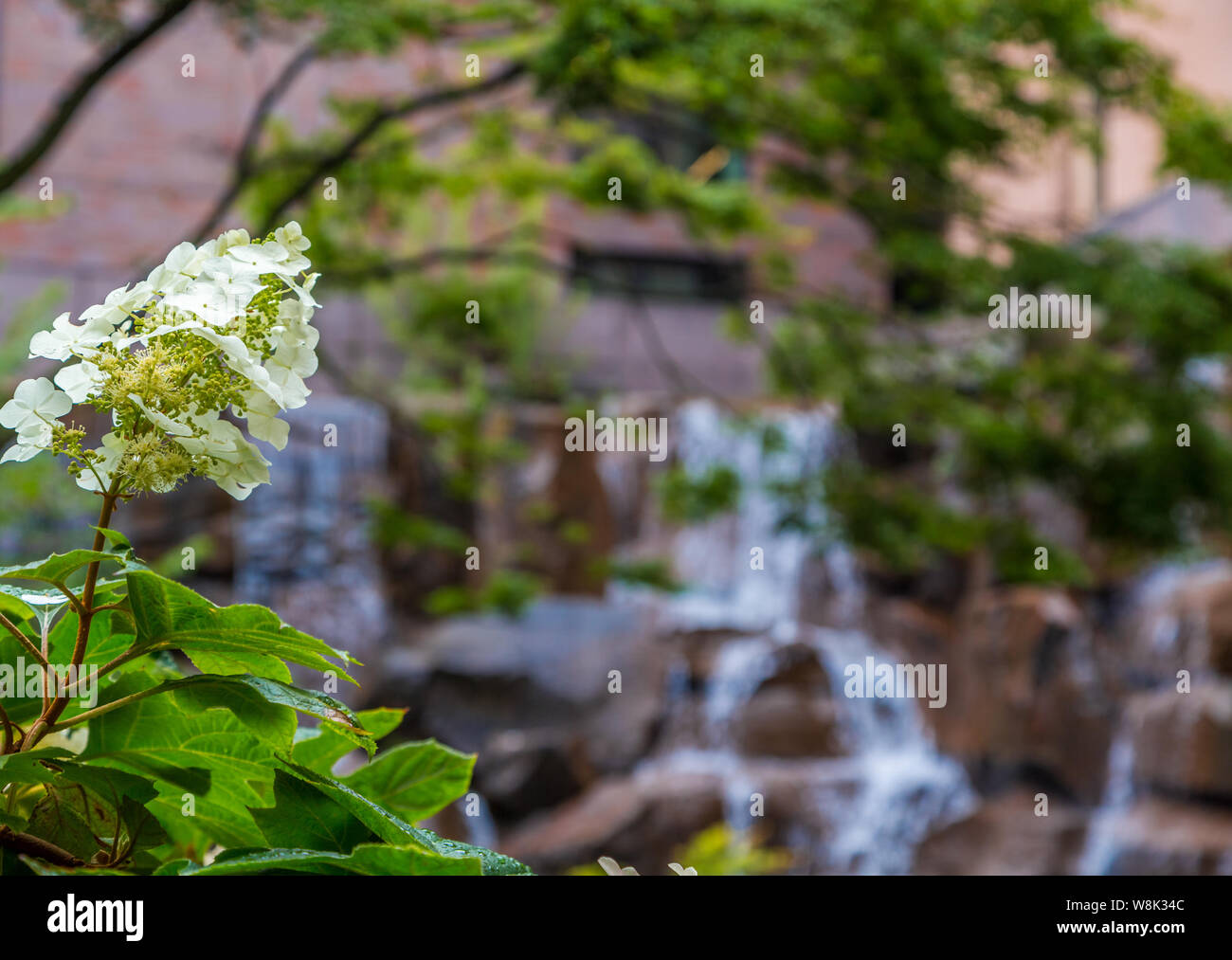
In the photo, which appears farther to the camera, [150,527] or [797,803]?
[150,527]

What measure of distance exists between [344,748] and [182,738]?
0.19 meters

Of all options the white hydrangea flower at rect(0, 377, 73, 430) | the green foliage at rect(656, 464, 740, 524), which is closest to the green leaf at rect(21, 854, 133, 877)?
the white hydrangea flower at rect(0, 377, 73, 430)

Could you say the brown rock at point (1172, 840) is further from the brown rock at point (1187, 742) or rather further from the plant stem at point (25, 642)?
the plant stem at point (25, 642)

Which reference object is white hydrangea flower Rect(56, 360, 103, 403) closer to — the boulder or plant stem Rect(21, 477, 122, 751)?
plant stem Rect(21, 477, 122, 751)

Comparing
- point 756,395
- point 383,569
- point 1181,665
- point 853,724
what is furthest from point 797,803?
point 756,395

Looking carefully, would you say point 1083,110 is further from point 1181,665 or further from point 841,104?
point 1181,665

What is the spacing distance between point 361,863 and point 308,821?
4.4 inches

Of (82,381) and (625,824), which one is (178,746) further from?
(625,824)

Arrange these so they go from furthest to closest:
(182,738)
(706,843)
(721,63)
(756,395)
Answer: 1. (756,395)
2. (721,63)
3. (706,843)
4. (182,738)

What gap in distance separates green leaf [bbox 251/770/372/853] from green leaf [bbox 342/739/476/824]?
0.25 m

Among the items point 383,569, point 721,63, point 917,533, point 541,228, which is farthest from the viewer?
point 383,569

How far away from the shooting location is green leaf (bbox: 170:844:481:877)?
2.30ft
